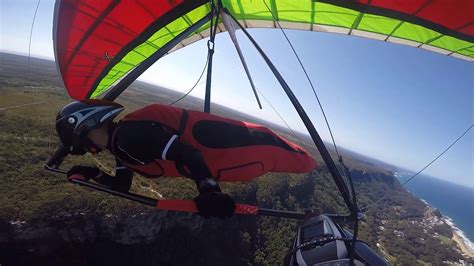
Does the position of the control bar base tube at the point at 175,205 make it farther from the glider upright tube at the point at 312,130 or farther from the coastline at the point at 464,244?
the coastline at the point at 464,244

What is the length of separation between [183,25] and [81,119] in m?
3.24

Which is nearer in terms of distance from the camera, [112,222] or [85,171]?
[85,171]

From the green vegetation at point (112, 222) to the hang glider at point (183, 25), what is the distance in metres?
26.1

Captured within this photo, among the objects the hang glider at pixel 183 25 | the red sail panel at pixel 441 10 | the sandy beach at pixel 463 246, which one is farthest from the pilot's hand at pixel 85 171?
the sandy beach at pixel 463 246

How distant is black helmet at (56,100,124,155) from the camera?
2.65 metres

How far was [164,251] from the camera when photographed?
5662cm

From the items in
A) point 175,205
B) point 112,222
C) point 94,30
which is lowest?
point 112,222

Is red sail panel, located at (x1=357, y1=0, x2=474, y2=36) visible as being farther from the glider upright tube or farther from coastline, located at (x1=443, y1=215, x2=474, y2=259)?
coastline, located at (x1=443, y1=215, x2=474, y2=259)

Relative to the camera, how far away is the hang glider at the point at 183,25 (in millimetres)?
3535

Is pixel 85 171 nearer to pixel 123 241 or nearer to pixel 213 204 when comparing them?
pixel 213 204

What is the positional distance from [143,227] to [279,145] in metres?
53.3

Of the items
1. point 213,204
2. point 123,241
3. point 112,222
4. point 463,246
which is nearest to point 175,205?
point 213,204

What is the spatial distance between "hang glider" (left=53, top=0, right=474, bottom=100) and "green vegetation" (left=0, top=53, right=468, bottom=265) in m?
26.1

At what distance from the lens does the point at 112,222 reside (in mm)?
48969
